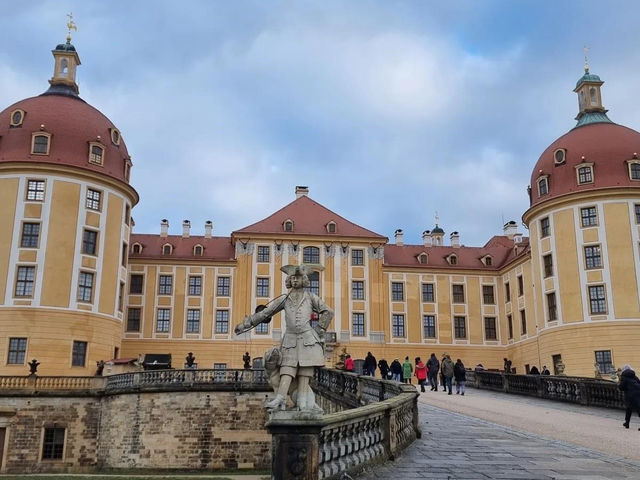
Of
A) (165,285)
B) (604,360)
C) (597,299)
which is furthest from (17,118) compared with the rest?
(604,360)

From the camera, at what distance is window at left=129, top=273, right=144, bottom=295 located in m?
48.5

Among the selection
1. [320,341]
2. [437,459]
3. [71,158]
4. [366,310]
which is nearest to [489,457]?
[437,459]

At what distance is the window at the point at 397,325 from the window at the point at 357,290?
2.97 m

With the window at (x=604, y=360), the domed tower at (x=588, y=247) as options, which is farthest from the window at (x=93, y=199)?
the window at (x=604, y=360)

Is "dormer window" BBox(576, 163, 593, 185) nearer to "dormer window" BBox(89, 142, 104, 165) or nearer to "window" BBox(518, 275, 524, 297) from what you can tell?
"window" BBox(518, 275, 524, 297)

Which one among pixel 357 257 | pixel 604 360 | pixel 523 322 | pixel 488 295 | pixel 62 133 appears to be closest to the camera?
pixel 604 360

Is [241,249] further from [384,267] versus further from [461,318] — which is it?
[461,318]

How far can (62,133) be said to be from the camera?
39.7m

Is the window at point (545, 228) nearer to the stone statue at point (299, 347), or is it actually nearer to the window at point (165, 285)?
the window at point (165, 285)

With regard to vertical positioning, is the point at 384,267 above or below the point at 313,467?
above

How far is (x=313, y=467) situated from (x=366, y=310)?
41.6 m

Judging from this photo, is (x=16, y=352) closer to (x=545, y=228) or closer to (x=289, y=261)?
(x=289, y=261)

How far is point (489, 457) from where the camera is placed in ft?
36.1

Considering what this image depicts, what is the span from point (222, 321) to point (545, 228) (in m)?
23.0
